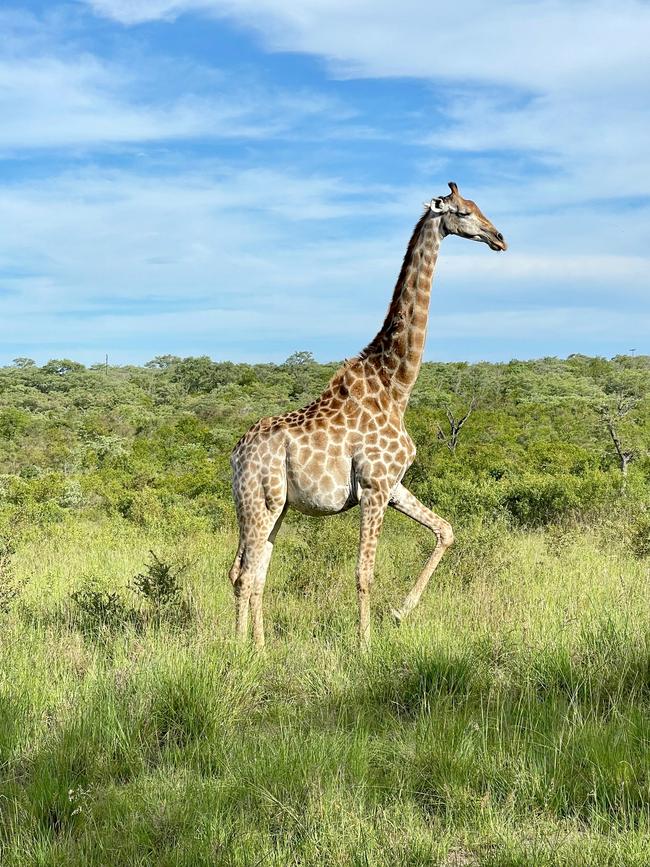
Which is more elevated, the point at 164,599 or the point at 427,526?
the point at 427,526

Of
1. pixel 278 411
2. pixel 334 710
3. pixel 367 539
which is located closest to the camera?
pixel 334 710

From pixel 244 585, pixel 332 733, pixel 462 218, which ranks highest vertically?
pixel 462 218

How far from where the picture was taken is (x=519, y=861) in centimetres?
330

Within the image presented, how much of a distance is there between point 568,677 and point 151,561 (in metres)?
6.12

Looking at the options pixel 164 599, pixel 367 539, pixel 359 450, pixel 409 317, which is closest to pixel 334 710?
pixel 367 539

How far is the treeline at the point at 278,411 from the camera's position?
14.5 m

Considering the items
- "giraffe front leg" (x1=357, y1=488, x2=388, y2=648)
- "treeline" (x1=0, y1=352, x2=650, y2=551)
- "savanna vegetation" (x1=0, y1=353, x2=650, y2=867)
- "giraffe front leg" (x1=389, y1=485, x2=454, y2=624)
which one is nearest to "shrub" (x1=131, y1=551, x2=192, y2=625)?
"savanna vegetation" (x1=0, y1=353, x2=650, y2=867)

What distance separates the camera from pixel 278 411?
40.3 m

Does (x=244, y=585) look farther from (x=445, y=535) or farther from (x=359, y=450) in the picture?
(x=445, y=535)

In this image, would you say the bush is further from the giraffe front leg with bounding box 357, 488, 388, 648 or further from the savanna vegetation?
the giraffe front leg with bounding box 357, 488, 388, 648

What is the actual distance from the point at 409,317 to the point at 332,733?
11.7ft

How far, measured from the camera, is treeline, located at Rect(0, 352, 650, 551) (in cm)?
1451

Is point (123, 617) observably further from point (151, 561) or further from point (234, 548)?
point (234, 548)

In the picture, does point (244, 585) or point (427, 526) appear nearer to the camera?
point (244, 585)
